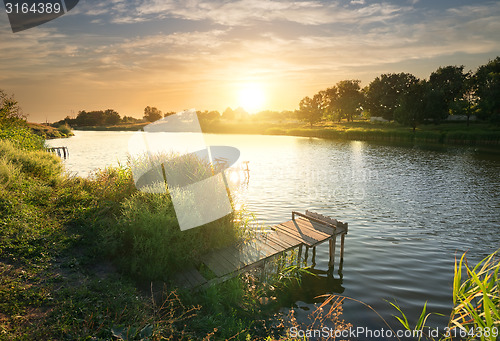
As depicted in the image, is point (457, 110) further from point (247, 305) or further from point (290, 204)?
point (247, 305)

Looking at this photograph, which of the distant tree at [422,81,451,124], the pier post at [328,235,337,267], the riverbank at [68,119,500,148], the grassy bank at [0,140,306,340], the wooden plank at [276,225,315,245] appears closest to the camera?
the grassy bank at [0,140,306,340]

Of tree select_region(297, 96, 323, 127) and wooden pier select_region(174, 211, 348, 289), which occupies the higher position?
tree select_region(297, 96, 323, 127)

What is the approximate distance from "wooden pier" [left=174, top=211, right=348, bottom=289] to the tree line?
69526 mm

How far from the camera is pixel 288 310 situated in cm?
777

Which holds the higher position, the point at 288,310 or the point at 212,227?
the point at 212,227

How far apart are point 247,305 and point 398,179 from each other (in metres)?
23.9

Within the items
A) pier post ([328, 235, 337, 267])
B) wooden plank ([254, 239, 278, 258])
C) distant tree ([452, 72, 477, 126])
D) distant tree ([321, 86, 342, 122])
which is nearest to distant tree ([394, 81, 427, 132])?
distant tree ([452, 72, 477, 126])

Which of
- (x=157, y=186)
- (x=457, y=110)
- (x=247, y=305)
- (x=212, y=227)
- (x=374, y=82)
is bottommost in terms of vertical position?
(x=247, y=305)

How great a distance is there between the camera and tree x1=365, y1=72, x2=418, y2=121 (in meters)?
94.2

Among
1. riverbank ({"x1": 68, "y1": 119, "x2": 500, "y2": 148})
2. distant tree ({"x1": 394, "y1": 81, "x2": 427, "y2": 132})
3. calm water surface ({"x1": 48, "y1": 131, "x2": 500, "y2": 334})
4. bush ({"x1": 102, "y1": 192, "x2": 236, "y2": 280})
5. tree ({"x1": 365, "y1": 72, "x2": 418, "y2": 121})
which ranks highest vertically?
tree ({"x1": 365, "y1": 72, "x2": 418, "y2": 121})

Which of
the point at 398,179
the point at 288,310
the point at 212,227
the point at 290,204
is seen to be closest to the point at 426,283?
the point at 288,310

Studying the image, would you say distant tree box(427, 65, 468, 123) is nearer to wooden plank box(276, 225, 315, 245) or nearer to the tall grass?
wooden plank box(276, 225, 315, 245)

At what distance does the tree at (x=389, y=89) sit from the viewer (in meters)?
94.2

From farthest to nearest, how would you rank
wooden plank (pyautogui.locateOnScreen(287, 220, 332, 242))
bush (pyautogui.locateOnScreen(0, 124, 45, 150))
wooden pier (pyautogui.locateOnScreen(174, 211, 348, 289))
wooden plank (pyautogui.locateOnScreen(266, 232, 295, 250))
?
bush (pyautogui.locateOnScreen(0, 124, 45, 150)), wooden plank (pyautogui.locateOnScreen(287, 220, 332, 242)), wooden plank (pyautogui.locateOnScreen(266, 232, 295, 250)), wooden pier (pyautogui.locateOnScreen(174, 211, 348, 289))
